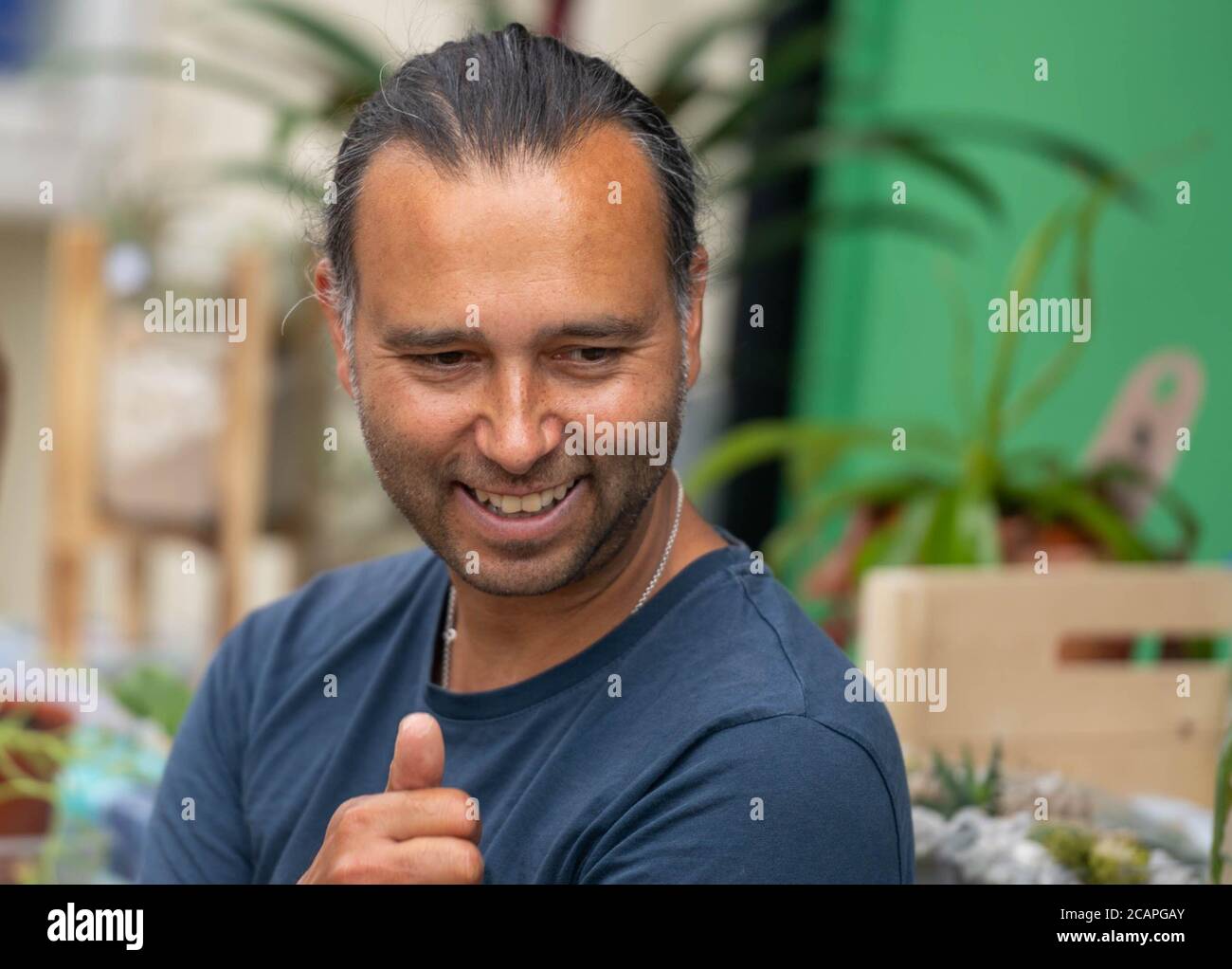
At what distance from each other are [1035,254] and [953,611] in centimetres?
42

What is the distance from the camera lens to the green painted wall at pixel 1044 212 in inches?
58.9

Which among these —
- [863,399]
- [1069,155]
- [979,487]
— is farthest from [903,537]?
[863,399]

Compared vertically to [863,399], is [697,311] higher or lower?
lower

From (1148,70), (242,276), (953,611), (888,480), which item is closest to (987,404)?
(888,480)

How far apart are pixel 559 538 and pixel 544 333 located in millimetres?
95

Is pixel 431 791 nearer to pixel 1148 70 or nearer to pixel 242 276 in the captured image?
pixel 1148 70

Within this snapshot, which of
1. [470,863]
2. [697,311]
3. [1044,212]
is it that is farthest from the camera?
[1044,212]

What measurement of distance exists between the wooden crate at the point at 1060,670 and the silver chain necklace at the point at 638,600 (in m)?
0.35

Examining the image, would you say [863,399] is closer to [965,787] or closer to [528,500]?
[965,787]

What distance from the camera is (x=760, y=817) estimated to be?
24.0 inches

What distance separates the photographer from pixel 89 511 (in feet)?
7.14

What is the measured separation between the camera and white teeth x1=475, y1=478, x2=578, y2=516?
649 millimetres

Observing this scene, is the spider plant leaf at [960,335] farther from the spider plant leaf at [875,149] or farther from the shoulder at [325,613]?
the shoulder at [325,613]

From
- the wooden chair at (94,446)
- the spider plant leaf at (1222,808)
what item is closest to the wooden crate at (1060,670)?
the spider plant leaf at (1222,808)
